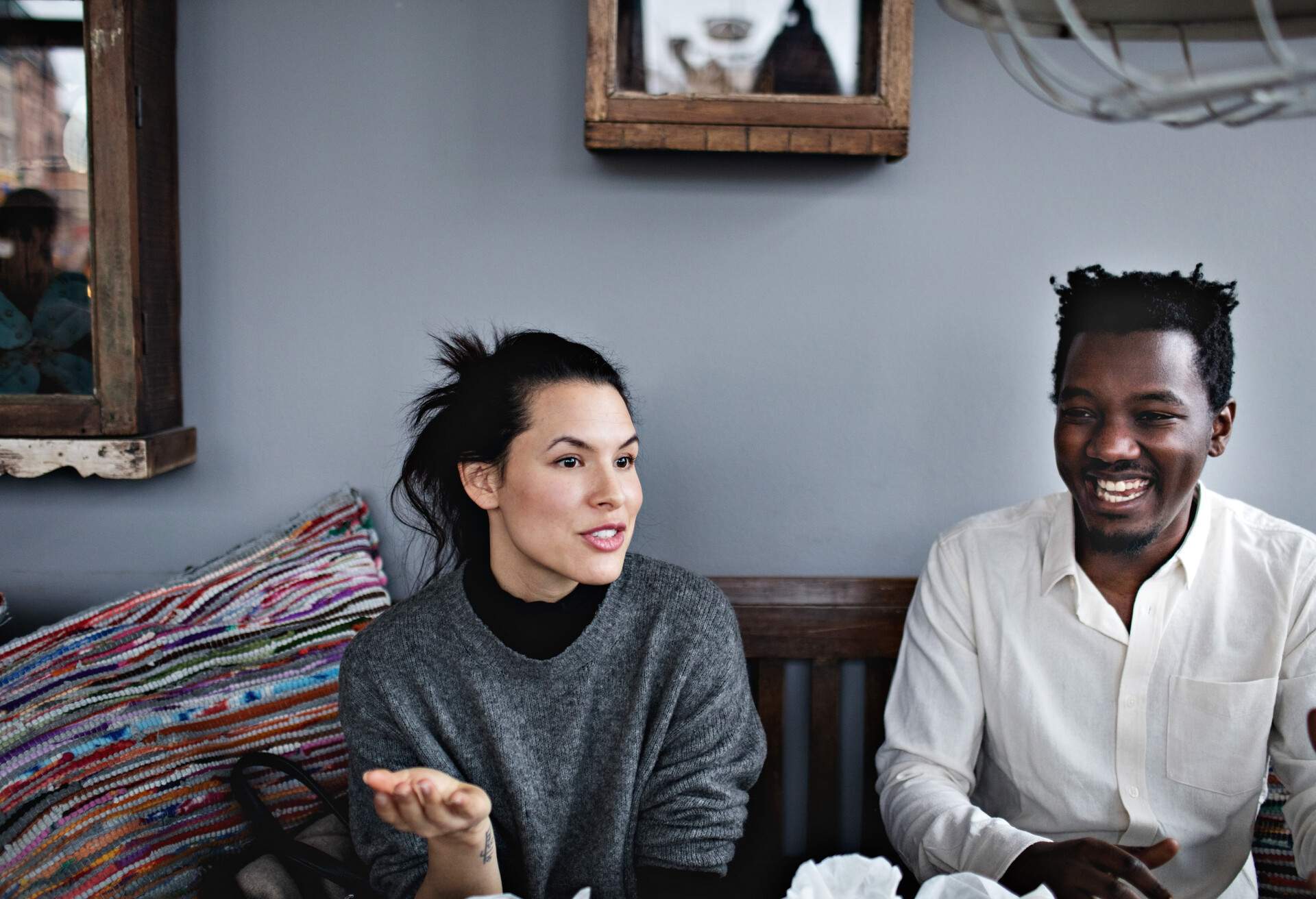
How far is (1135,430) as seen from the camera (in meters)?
1.31

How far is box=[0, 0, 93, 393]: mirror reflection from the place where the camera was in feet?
4.99

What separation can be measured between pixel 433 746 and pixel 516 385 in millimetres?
452

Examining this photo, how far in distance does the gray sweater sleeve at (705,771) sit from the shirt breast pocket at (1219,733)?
0.54 metres

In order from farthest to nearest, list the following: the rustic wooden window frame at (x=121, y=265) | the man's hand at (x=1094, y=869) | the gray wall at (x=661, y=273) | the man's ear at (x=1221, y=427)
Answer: the gray wall at (x=661, y=273) → the rustic wooden window frame at (x=121, y=265) → the man's ear at (x=1221, y=427) → the man's hand at (x=1094, y=869)

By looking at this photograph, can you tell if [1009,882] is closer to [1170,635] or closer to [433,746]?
[1170,635]

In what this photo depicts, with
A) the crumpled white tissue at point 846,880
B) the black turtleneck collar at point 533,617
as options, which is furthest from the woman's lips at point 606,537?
the crumpled white tissue at point 846,880

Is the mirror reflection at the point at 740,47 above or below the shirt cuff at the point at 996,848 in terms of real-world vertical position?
above

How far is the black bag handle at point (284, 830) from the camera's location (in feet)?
4.19

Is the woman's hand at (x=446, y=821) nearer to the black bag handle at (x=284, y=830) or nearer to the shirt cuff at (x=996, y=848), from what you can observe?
the black bag handle at (x=284, y=830)

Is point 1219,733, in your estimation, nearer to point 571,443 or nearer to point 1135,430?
point 1135,430

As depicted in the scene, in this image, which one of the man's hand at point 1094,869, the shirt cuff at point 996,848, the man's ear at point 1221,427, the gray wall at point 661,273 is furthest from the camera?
the gray wall at point 661,273

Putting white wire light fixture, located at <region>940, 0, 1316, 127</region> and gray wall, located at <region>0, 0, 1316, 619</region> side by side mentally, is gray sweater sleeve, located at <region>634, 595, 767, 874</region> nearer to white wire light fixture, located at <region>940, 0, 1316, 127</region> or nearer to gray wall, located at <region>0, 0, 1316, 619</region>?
gray wall, located at <region>0, 0, 1316, 619</region>

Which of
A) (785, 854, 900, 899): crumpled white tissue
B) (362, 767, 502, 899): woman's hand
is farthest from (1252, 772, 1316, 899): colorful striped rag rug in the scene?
(362, 767, 502, 899): woman's hand

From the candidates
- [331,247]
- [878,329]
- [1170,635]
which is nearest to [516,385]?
[331,247]
